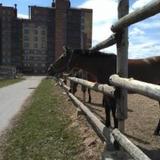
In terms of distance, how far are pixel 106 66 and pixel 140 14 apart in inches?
146

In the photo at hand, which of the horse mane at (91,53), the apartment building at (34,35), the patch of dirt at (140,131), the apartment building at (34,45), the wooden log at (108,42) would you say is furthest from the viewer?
the apartment building at (34,45)

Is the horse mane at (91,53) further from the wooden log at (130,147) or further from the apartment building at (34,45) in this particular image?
the apartment building at (34,45)

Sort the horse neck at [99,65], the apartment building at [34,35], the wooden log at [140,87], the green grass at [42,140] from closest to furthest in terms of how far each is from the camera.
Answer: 1. the wooden log at [140,87]
2. the green grass at [42,140]
3. the horse neck at [99,65]
4. the apartment building at [34,35]

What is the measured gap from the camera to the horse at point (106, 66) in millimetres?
7932

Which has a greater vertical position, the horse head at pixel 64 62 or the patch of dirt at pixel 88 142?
the horse head at pixel 64 62

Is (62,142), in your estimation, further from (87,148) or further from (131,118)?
(131,118)

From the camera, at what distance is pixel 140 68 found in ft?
26.7

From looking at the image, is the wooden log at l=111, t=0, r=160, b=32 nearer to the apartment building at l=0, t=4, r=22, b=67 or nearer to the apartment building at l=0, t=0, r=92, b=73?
the apartment building at l=0, t=0, r=92, b=73

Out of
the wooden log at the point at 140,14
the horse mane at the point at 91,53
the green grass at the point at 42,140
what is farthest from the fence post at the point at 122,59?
the horse mane at the point at 91,53

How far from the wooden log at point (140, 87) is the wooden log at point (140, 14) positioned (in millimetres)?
657

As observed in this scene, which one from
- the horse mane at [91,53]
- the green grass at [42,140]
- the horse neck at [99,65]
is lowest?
the green grass at [42,140]

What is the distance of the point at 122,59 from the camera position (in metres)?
6.23

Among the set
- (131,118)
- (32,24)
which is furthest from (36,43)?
(131,118)

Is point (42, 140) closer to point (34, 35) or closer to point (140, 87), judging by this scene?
point (140, 87)
